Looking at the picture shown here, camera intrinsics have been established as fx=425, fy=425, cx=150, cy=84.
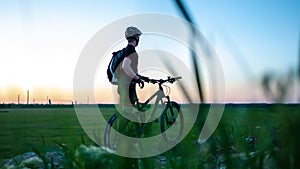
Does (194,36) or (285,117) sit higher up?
(194,36)

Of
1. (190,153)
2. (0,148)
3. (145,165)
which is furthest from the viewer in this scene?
(0,148)

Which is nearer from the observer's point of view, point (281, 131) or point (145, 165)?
point (281, 131)

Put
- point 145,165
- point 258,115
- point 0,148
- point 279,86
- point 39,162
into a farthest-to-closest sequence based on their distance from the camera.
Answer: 1. point 39,162
2. point 0,148
3. point 145,165
4. point 258,115
5. point 279,86

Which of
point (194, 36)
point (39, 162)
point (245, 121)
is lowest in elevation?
point (39, 162)

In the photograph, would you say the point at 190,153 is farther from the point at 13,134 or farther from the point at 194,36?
the point at 13,134

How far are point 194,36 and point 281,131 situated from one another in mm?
192

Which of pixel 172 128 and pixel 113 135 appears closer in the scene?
pixel 113 135

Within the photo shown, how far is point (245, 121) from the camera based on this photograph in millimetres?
520

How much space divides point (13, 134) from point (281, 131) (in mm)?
652

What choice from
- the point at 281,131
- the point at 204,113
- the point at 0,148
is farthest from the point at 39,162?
the point at 281,131

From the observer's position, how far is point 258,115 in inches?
18.7

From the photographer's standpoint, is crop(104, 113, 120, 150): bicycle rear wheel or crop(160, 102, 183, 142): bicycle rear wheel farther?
crop(160, 102, 183, 142): bicycle rear wheel

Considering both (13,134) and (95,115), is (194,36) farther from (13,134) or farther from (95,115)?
(95,115)

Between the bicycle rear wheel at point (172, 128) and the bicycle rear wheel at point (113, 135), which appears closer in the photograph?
the bicycle rear wheel at point (113, 135)
